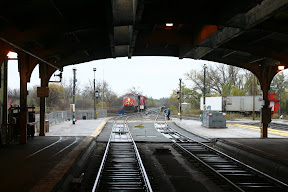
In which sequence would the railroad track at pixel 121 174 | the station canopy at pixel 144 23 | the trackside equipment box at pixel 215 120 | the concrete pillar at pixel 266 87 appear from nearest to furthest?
the railroad track at pixel 121 174
the station canopy at pixel 144 23
the concrete pillar at pixel 266 87
the trackside equipment box at pixel 215 120

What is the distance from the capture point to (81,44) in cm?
1496

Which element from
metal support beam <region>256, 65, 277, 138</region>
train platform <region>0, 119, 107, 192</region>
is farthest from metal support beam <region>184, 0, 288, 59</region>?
train platform <region>0, 119, 107, 192</region>

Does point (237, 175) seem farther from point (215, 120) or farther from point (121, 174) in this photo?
point (215, 120)

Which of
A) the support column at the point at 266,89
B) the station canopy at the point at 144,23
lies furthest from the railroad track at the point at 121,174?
the support column at the point at 266,89

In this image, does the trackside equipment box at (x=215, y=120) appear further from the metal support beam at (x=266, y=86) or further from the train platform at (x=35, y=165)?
the train platform at (x=35, y=165)

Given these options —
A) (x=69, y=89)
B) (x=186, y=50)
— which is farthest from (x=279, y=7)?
(x=69, y=89)

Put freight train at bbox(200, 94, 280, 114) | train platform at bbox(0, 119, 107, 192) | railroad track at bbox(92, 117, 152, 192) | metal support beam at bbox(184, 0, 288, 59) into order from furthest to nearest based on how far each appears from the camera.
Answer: freight train at bbox(200, 94, 280, 114) → metal support beam at bbox(184, 0, 288, 59) → railroad track at bbox(92, 117, 152, 192) → train platform at bbox(0, 119, 107, 192)

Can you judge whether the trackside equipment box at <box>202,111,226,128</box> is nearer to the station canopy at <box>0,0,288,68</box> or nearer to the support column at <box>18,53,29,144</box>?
the station canopy at <box>0,0,288,68</box>

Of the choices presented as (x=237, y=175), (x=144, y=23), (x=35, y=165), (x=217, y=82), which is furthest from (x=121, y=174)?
(x=217, y=82)

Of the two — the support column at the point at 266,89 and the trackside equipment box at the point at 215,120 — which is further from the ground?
the support column at the point at 266,89

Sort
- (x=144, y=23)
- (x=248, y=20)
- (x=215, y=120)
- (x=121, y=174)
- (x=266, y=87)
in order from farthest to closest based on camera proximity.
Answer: (x=215, y=120)
(x=266, y=87)
(x=144, y=23)
(x=248, y=20)
(x=121, y=174)

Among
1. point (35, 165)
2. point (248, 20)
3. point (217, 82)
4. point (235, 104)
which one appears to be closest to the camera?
point (35, 165)

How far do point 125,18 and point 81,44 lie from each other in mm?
5678

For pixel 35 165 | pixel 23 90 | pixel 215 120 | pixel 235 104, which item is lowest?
pixel 35 165
